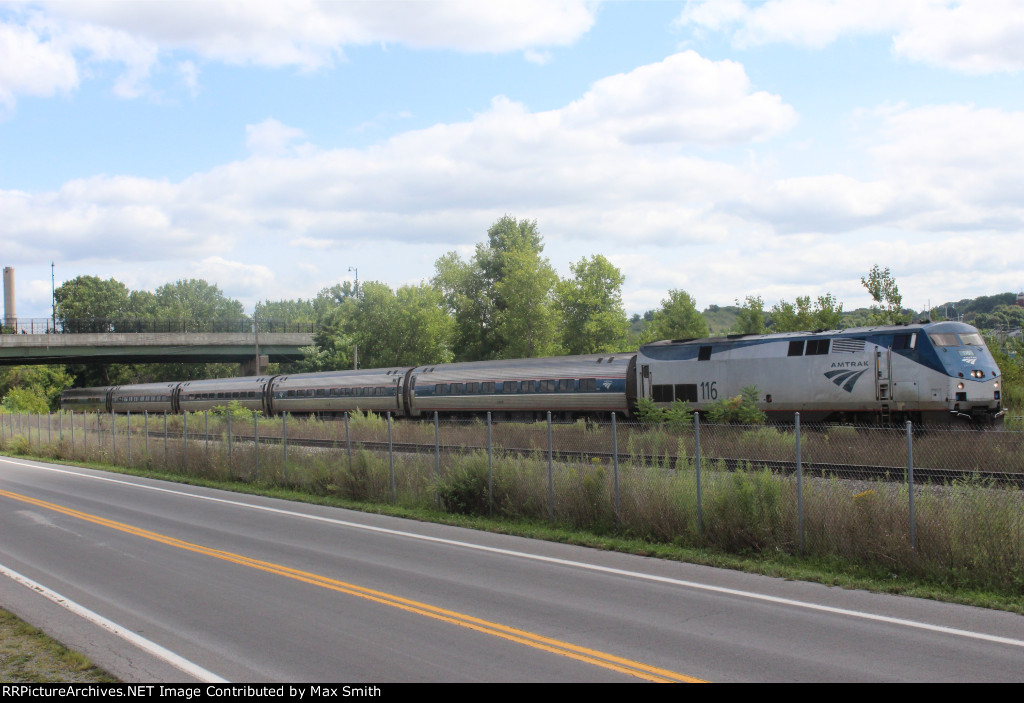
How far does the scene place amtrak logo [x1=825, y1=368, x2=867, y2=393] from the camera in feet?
84.6

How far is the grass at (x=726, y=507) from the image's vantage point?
10.3 m

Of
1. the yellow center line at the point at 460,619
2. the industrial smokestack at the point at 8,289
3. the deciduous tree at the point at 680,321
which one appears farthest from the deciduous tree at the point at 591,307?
the industrial smokestack at the point at 8,289

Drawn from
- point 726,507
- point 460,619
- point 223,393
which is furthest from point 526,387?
point 223,393

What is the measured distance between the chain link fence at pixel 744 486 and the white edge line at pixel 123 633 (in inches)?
299

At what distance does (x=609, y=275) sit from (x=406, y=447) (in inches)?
1977

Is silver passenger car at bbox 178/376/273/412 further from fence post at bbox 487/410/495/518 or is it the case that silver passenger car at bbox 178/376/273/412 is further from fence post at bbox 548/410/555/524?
fence post at bbox 548/410/555/524

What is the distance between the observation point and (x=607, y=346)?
6994cm

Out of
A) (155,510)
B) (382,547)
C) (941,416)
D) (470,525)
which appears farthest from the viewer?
(941,416)

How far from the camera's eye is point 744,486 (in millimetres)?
12484

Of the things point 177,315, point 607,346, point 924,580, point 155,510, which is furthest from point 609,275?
point 177,315

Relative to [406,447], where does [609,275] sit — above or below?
above

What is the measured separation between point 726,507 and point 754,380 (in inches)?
A: 664

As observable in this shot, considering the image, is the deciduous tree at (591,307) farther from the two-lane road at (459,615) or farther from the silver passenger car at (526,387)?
the two-lane road at (459,615)
